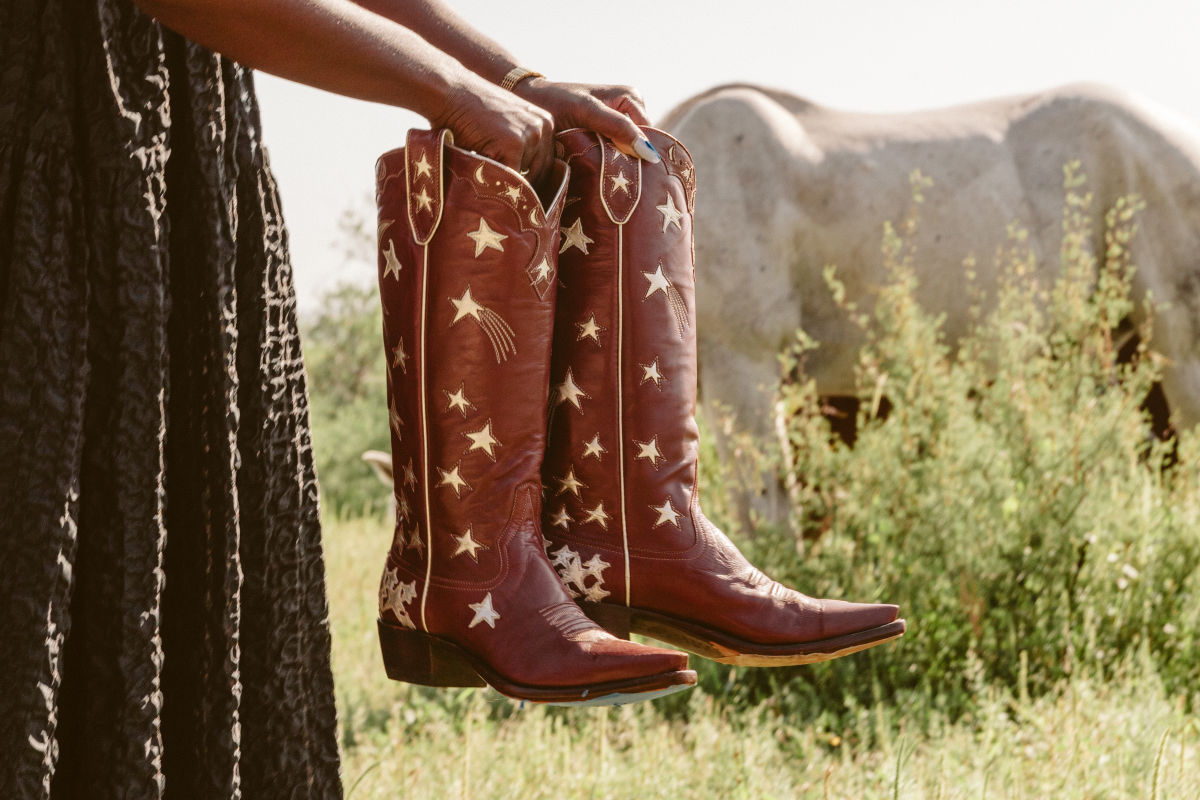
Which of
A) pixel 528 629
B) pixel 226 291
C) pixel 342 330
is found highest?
pixel 342 330

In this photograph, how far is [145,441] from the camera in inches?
48.7

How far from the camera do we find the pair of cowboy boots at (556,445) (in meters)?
1.51

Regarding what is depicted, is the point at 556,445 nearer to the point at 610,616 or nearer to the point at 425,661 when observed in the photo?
the point at 610,616

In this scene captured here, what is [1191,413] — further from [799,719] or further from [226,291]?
[226,291]

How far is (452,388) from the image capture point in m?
1.58

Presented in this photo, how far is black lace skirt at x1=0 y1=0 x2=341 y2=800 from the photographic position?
1.18m

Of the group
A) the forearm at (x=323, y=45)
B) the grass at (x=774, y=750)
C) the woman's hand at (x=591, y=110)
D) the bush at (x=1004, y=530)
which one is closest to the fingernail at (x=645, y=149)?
the woman's hand at (x=591, y=110)

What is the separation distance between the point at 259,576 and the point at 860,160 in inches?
159

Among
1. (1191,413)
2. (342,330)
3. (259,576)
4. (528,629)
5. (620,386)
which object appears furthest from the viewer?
(342,330)

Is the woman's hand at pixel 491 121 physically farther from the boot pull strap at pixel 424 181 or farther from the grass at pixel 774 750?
the grass at pixel 774 750

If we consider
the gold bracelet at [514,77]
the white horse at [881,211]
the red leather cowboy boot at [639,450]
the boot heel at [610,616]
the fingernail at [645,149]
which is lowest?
the boot heel at [610,616]

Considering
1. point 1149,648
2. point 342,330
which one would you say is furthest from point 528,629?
point 342,330

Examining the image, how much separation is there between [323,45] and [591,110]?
1.54 feet

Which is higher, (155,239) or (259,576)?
(155,239)
